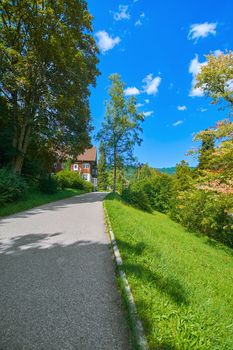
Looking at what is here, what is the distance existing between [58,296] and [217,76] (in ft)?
43.0

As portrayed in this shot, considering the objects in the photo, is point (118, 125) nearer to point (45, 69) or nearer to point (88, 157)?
point (45, 69)

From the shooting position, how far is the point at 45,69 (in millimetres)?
14938

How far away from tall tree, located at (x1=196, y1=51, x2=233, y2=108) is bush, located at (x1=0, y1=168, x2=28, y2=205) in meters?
11.8

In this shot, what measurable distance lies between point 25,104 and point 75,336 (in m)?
16.7

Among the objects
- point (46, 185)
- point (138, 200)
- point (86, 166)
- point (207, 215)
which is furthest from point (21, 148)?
point (86, 166)

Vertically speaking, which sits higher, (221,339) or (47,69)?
(47,69)

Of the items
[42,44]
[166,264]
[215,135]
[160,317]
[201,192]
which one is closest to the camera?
[160,317]

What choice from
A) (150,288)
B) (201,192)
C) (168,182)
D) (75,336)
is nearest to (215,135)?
(201,192)

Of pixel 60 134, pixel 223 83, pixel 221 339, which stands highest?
pixel 223 83

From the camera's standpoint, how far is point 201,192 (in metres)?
11.5

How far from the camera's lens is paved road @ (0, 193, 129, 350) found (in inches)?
99.2

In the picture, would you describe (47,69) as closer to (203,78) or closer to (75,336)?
(203,78)

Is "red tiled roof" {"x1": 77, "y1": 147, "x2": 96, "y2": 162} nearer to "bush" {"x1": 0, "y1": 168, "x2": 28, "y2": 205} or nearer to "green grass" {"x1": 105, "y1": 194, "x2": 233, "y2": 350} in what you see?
"bush" {"x1": 0, "y1": 168, "x2": 28, "y2": 205}

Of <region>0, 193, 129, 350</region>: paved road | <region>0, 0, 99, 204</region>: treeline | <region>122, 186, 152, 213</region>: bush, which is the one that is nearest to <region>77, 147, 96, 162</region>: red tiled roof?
<region>122, 186, 152, 213</region>: bush
